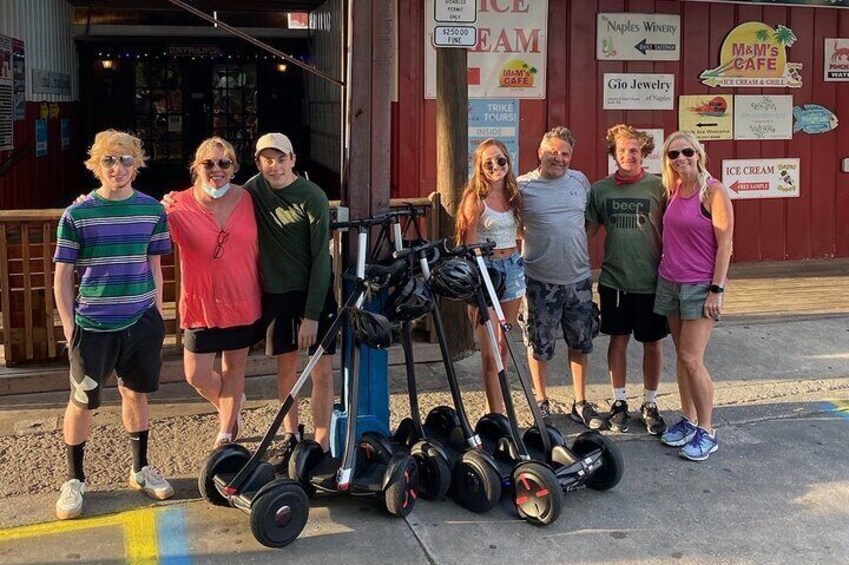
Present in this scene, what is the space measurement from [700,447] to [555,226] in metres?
1.43

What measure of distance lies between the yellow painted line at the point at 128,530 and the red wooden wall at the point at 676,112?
486 centimetres

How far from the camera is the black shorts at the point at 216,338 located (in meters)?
4.49

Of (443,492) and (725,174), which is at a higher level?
(725,174)

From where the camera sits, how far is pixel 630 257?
513 cm

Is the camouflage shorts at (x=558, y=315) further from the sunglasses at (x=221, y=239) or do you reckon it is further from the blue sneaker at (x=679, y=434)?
the sunglasses at (x=221, y=239)

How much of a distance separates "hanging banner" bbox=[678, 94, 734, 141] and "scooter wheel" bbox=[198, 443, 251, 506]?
6.60 metres

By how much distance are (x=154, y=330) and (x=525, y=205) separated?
7.00 feet

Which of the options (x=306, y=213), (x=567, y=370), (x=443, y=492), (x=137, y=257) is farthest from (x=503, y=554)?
(x=567, y=370)

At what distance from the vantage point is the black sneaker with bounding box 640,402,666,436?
5223 mm

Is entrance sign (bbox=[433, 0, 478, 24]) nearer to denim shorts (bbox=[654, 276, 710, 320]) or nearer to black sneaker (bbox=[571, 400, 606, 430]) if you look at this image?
denim shorts (bbox=[654, 276, 710, 320])

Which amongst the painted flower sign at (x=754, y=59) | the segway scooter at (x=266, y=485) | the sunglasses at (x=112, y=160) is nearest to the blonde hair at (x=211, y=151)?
the sunglasses at (x=112, y=160)

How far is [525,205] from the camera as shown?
5121 millimetres

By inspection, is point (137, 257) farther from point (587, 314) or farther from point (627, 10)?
point (627, 10)

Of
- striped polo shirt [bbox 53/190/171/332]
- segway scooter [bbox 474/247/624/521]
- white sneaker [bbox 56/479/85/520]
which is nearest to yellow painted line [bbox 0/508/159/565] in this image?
white sneaker [bbox 56/479/85/520]
